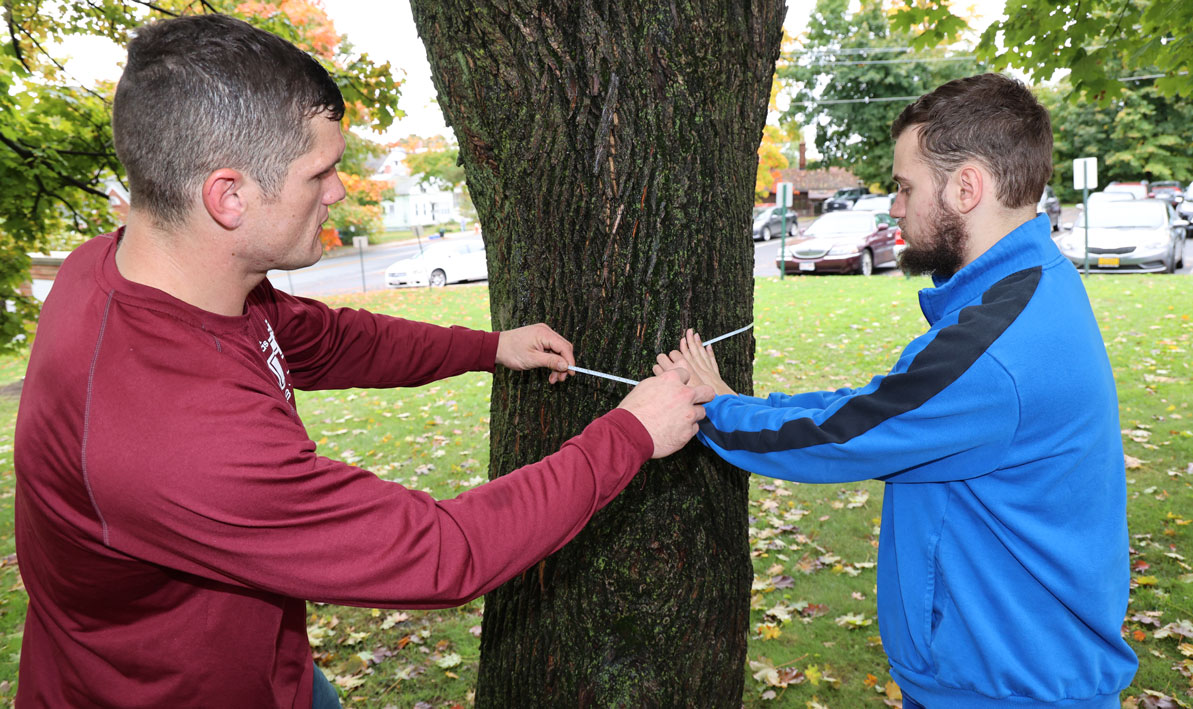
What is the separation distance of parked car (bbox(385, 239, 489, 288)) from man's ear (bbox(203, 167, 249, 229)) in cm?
2308

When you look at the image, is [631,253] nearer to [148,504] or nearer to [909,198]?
[909,198]

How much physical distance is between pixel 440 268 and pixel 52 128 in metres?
18.4

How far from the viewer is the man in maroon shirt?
1479 mm

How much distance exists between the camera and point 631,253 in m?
2.36

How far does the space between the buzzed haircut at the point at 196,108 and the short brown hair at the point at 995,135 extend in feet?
5.49

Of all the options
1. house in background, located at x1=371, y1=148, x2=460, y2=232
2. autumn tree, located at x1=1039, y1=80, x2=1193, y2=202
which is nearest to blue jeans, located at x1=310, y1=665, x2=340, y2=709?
autumn tree, located at x1=1039, y1=80, x2=1193, y2=202

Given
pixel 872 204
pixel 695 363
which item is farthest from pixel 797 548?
pixel 872 204

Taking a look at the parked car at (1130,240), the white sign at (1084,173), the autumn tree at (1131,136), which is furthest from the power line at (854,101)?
the white sign at (1084,173)

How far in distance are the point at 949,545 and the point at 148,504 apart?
1814 millimetres

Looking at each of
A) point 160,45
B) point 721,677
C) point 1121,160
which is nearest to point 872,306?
point 721,677

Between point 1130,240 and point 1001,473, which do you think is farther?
point 1130,240

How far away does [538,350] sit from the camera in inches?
97.6

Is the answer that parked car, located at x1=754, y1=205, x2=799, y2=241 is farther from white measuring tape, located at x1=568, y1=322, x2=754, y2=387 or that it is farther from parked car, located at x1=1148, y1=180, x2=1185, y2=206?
white measuring tape, located at x1=568, y1=322, x2=754, y2=387

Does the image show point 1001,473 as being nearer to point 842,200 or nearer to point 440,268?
point 440,268
